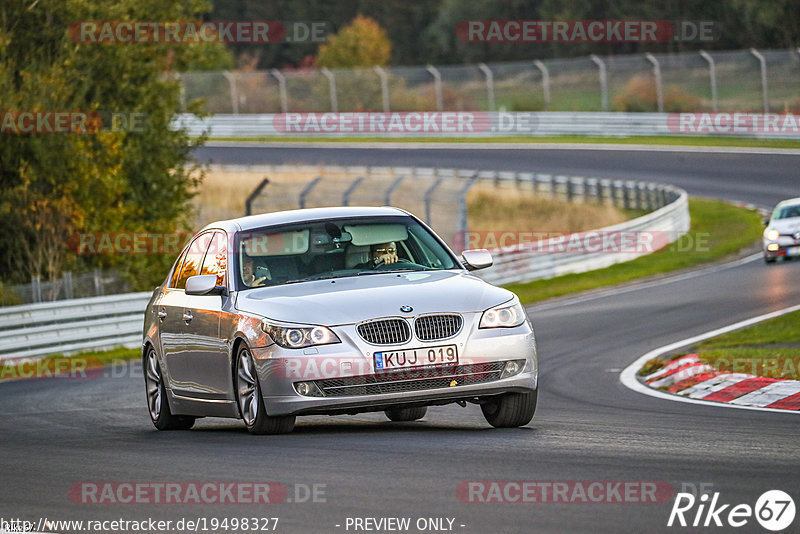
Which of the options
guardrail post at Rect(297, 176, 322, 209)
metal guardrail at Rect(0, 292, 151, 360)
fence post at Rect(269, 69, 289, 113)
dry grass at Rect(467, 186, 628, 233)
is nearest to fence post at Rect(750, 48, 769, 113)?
dry grass at Rect(467, 186, 628, 233)

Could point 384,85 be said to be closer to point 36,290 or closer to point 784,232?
point 784,232

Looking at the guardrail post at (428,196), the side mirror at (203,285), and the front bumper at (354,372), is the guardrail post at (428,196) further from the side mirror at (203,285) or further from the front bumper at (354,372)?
the front bumper at (354,372)

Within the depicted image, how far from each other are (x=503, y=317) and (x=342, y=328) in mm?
1130

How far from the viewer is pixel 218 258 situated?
1064 cm

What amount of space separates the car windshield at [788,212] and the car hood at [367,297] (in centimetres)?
1809

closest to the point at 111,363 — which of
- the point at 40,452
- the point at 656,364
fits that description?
the point at 656,364

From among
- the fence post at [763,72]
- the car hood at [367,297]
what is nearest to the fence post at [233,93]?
the fence post at [763,72]

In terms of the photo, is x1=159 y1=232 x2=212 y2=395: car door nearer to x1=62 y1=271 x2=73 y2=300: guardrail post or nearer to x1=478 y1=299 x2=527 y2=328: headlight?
x1=478 y1=299 x2=527 y2=328: headlight

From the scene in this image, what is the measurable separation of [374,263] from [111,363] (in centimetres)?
1286

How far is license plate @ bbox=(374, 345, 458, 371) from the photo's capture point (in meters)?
9.01

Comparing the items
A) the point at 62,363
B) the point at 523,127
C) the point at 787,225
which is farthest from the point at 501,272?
the point at 523,127

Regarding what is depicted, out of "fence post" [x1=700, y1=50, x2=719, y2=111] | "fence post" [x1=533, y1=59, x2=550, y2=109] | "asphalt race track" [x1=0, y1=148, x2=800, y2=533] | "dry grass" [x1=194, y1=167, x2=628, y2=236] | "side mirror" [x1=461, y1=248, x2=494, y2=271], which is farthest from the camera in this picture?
"fence post" [x1=533, y1=59, x2=550, y2=109]

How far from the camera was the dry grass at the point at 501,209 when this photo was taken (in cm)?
3934

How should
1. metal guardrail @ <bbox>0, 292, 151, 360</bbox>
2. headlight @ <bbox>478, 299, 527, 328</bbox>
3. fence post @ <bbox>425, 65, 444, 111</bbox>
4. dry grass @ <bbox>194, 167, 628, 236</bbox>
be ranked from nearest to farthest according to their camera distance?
1. headlight @ <bbox>478, 299, 527, 328</bbox>
2. metal guardrail @ <bbox>0, 292, 151, 360</bbox>
3. dry grass @ <bbox>194, 167, 628, 236</bbox>
4. fence post @ <bbox>425, 65, 444, 111</bbox>
